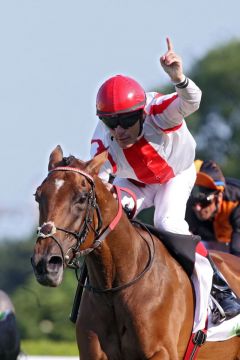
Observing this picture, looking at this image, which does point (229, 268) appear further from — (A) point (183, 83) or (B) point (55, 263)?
(B) point (55, 263)

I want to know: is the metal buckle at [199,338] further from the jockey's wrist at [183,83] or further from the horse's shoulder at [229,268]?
the jockey's wrist at [183,83]

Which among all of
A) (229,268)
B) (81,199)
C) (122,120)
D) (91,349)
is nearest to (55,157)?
(81,199)

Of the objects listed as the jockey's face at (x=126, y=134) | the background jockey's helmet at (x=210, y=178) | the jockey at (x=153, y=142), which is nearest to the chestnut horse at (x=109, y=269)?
the jockey at (x=153, y=142)

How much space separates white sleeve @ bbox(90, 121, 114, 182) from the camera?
8492 mm

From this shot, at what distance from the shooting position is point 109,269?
25.8ft

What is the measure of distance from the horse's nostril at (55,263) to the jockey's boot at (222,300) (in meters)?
1.88

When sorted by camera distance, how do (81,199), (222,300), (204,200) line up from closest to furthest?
1. (81,199)
2. (222,300)
3. (204,200)

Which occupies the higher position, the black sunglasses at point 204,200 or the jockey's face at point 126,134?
the jockey's face at point 126,134

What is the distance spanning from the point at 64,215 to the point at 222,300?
2003 mm

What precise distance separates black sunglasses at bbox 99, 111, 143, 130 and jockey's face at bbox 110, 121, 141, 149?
0.09 feet

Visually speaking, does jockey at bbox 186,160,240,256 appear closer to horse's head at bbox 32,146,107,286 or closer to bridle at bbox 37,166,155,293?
bridle at bbox 37,166,155,293

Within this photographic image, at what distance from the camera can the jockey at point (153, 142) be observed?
319 inches

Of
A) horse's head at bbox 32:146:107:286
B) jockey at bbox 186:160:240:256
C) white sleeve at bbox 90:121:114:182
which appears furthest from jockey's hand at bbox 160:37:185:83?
jockey at bbox 186:160:240:256

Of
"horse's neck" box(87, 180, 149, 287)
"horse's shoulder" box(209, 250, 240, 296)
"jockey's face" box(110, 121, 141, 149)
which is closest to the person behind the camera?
"horse's neck" box(87, 180, 149, 287)
